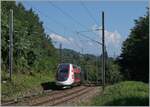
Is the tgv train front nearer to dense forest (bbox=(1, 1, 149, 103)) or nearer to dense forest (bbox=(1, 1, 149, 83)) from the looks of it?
dense forest (bbox=(1, 1, 149, 103))

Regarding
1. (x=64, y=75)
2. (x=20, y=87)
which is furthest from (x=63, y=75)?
(x=20, y=87)

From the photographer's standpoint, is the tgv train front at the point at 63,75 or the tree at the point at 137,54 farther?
the tree at the point at 137,54

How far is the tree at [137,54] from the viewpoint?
72.7 m

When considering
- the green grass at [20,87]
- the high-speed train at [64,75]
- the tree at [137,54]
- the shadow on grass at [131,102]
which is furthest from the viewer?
the tree at [137,54]

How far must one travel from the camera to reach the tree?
239ft

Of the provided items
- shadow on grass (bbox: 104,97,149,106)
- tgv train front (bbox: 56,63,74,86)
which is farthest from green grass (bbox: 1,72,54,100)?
shadow on grass (bbox: 104,97,149,106)

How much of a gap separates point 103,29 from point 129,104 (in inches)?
1045

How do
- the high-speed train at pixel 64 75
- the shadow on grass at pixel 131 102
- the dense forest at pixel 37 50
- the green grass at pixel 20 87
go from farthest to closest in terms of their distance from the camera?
the dense forest at pixel 37 50, the high-speed train at pixel 64 75, the green grass at pixel 20 87, the shadow on grass at pixel 131 102

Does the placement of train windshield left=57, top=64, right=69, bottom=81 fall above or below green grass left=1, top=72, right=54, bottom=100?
above

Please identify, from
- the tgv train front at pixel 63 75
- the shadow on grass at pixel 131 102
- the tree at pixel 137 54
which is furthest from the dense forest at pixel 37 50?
the shadow on grass at pixel 131 102

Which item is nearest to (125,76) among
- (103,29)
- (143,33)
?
(143,33)

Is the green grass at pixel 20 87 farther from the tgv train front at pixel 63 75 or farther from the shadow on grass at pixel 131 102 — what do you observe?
the shadow on grass at pixel 131 102

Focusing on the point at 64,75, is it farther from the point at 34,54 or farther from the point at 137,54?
the point at 137,54

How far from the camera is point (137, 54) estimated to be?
73.8 metres
